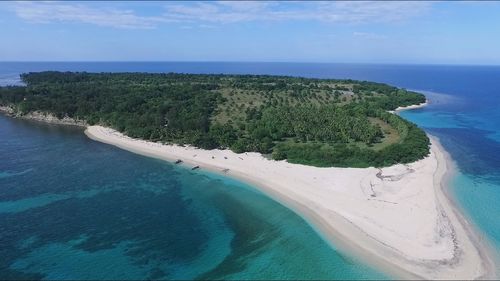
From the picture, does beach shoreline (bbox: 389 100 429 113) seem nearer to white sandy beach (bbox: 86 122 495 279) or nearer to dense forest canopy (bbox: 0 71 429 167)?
dense forest canopy (bbox: 0 71 429 167)

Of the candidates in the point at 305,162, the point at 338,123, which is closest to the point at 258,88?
the point at 338,123

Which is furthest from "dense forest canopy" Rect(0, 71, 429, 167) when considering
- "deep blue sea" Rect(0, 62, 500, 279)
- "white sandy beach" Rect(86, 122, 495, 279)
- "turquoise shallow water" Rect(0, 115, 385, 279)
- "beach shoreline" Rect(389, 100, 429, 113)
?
"turquoise shallow water" Rect(0, 115, 385, 279)

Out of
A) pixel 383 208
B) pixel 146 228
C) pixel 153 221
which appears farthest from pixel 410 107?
pixel 146 228

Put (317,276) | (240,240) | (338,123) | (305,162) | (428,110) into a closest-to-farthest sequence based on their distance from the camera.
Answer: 1. (317,276)
2. (240,240)
3. (305,162)
4. (338,123)
5. (428,110)

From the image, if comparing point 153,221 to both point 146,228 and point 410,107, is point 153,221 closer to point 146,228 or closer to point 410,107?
point 146,228

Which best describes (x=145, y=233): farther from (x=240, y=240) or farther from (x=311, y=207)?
(x=311, y=207)

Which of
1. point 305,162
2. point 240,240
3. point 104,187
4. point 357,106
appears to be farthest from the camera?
point 357,106
